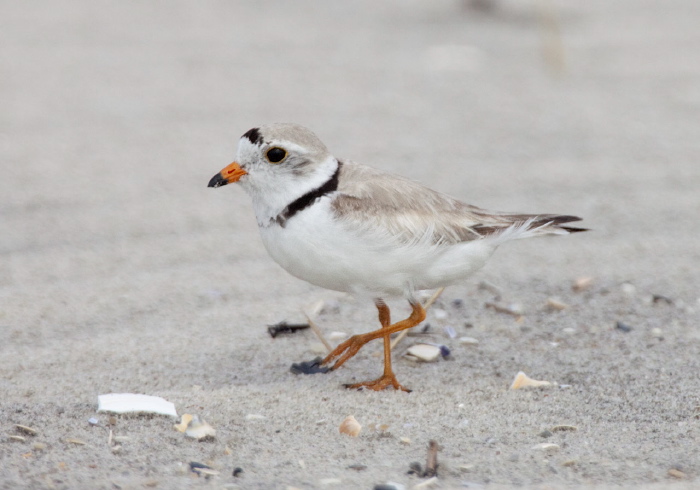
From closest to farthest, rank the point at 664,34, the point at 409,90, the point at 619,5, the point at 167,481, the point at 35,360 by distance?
1. the point at 167,481
2. the point at 35,360
3. the point at 409,90
4. the point at 664,34
5. the point at 619,5

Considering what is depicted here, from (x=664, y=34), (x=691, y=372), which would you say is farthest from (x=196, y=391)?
(x=664, y=34)

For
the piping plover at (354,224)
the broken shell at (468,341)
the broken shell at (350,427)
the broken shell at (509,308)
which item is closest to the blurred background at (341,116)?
the broken shell at (509,308)

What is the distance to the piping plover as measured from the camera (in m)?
3.20

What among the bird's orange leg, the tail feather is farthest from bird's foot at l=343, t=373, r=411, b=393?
the tail feather

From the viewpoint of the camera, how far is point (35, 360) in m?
3.64

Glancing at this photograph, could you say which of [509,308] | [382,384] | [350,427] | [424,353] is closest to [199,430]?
[350,427]

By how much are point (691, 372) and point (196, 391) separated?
6.05ft

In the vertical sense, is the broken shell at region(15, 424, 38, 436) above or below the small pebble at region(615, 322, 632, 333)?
above

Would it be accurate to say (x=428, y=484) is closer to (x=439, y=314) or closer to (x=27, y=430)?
(x=27, y=430)

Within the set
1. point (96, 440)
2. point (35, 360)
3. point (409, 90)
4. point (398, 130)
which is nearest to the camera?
point (96, 440)

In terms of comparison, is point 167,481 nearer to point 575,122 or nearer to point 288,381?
point 288,381

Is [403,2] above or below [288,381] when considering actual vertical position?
above

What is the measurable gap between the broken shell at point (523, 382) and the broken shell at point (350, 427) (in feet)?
2.24

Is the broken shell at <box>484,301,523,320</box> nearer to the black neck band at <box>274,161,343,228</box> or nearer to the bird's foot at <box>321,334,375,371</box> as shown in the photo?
the bird's foot at <box>321,334,375,371</box>
